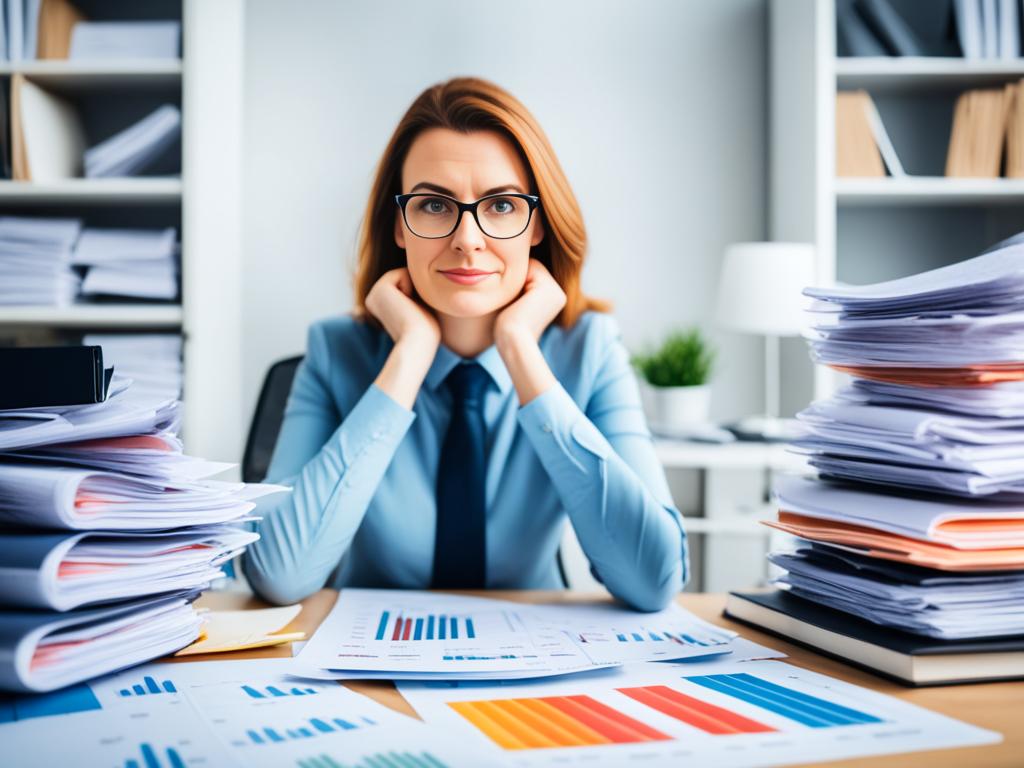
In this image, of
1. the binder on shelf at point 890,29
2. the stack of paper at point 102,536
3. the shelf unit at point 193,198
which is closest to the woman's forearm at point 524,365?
the stack of paper at point 102,536

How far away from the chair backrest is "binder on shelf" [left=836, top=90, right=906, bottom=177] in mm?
1782

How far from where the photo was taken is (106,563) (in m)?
0.66

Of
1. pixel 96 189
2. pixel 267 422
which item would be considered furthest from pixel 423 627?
pixel 96 189

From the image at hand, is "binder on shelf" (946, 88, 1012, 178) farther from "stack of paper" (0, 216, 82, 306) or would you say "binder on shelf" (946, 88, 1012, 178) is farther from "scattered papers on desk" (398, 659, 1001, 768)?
"stack of paper" (0, 216, 82, 306)

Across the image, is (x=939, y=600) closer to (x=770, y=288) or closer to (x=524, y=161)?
(x=524, y=161)

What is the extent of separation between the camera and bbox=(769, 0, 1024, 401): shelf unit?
8.11ft

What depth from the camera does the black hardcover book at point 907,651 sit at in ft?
2.21

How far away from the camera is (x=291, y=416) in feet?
4.23

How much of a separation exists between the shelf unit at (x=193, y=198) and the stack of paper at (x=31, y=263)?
0.04 metres

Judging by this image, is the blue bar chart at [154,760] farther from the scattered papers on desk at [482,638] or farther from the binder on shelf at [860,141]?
the binder on shelf at [860,141]

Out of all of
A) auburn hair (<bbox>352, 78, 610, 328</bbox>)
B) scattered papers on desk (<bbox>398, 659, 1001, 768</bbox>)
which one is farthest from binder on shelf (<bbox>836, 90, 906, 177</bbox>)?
scattered papers on desk (<bbox>398, 659, 1001, 768</bbox>)

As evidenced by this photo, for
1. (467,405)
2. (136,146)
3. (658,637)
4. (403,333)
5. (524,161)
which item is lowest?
(658,637)

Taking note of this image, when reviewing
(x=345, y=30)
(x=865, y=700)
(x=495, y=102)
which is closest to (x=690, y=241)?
(x=345, y=30)

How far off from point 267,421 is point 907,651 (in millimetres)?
1235
